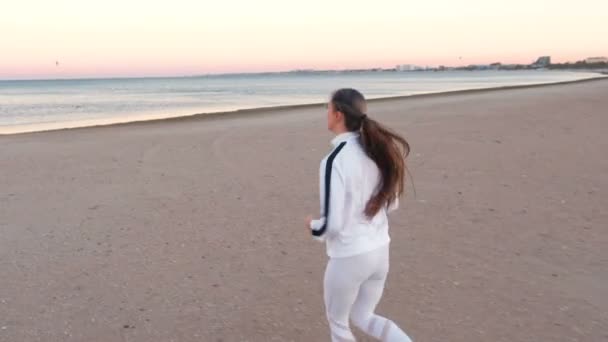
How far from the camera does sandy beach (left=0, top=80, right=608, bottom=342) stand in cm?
394

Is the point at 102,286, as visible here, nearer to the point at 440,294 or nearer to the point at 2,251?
the point at 2,251

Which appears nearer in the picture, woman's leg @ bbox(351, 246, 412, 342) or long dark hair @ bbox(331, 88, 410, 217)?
long dark hair @ bbox(331, 88, 410, 217)

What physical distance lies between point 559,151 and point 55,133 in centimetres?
1363

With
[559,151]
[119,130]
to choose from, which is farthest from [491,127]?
[119,130]

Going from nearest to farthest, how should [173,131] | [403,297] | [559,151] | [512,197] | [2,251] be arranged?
1. [403,297]
2. [2,251]
3. [512,197]
4. [559,151]
5. [173,131]

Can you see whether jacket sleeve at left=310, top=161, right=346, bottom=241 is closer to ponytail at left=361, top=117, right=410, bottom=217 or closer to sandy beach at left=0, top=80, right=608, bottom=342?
ponytail at left=361, top=117, right=410, bottom=217

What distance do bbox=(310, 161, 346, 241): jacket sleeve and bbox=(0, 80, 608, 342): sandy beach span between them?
55.3 inches

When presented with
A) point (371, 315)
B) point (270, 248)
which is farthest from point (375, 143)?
point (270, 248)

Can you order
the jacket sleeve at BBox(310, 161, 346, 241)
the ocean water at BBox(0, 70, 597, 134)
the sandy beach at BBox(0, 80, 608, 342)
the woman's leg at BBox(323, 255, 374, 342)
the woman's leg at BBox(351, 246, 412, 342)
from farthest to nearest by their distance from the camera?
the ocean water at BBox(0, 70, 597, 134) < the sandy beach at BBox(0, 80, 608, 342) < the woman's leg at BBox(351, 246, 412, 342) < the woman's leg at BBox(323, 255, 374, 342) < the jacket sleeve at BBox(310, 161, 346, 241)

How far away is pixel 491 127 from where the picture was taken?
1490cm

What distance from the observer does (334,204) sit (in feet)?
8.24

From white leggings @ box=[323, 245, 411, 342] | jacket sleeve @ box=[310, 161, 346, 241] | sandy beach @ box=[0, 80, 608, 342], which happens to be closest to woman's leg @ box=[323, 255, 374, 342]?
white leggings @ box=[323, 245, 411, 342]

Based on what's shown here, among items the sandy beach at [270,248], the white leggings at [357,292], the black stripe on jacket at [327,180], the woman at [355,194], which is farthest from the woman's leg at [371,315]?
the sandy beach at [270,248]

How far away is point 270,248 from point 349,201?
310 centimetres
